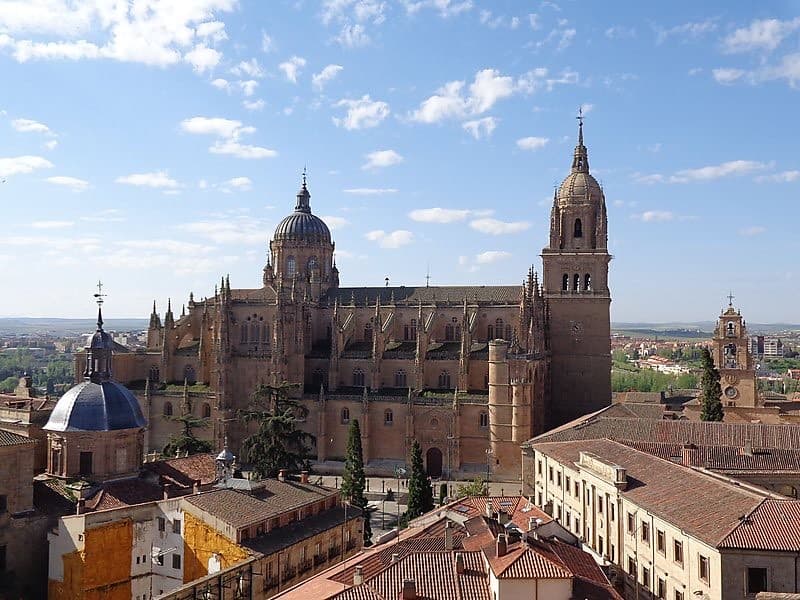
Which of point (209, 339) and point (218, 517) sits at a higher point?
Result: point (209, 339)

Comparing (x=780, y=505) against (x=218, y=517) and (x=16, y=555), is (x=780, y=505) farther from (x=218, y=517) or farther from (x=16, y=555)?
(x=16, y=555)

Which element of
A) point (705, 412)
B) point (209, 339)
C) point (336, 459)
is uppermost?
point (209, 339)

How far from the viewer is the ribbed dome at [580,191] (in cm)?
7756

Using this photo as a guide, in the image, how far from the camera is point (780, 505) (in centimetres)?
2864

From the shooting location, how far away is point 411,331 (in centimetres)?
8044

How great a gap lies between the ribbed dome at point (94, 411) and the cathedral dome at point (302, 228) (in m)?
46.7

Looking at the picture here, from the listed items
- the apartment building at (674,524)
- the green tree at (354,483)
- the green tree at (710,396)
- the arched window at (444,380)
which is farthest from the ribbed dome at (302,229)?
the apartment building at (674,524)

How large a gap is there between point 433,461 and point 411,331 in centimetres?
1368

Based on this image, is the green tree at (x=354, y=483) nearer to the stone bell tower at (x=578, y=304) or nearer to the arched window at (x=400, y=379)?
the arched window at (x=400, y=379)

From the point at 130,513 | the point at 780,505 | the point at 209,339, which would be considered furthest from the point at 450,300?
the point at 780,505

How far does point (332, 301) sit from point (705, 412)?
37679 millimetres

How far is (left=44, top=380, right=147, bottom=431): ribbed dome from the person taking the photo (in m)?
43.2

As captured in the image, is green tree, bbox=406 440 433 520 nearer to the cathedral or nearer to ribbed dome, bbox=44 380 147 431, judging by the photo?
ribbed dome, bbox=44 380 147 431

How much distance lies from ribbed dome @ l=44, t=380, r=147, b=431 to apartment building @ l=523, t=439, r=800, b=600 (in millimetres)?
23629
